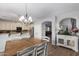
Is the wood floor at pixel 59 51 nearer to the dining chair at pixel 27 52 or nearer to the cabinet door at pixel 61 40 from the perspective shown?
the cabinet door at pixel 61 40

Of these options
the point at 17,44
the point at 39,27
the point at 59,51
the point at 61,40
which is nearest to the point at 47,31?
the point at 39,27

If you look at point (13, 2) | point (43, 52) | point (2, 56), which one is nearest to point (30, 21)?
point (13, 2)

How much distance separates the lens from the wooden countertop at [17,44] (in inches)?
60.8

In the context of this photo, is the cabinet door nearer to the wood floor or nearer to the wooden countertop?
the wood floor

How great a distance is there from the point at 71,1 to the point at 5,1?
0.97 metres

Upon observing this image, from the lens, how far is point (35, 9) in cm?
159

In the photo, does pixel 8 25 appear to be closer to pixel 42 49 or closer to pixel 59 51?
pixel 42 49

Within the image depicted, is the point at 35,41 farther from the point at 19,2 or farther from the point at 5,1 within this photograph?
the point at 5,1

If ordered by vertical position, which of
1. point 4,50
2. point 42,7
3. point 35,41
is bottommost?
point 4,50

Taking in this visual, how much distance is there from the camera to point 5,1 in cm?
157

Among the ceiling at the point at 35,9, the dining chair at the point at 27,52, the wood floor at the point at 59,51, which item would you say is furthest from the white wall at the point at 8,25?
the wood floor at the point at 59,51

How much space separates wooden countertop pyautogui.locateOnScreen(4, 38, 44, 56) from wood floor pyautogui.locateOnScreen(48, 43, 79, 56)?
20cm

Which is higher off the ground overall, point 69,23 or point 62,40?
point 69,23

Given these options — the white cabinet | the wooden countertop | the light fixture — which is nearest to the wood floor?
the white cabinet
